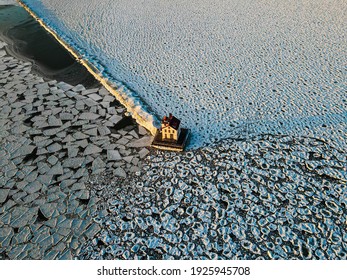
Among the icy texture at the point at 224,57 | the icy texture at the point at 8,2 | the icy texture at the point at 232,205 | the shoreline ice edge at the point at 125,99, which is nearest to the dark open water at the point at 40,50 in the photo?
the shoreline ice edge at the point at 125,99

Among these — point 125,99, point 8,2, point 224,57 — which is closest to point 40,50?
point 125,99

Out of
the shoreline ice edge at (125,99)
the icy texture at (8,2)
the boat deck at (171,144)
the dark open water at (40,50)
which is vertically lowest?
the icy texture at (8,2)

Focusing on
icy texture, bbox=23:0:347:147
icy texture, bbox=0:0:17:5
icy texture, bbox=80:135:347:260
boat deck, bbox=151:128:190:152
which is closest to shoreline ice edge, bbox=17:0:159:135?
icy texture, bbox=23:0:347:147

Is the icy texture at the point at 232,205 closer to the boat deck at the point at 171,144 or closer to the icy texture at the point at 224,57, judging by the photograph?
the boat deck at the point at 171,144

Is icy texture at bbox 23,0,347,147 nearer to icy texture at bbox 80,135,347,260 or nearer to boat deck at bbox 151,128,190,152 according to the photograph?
boat deck at bbox 151,128,190,152

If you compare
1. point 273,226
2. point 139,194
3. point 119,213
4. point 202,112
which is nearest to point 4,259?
point 119,213
